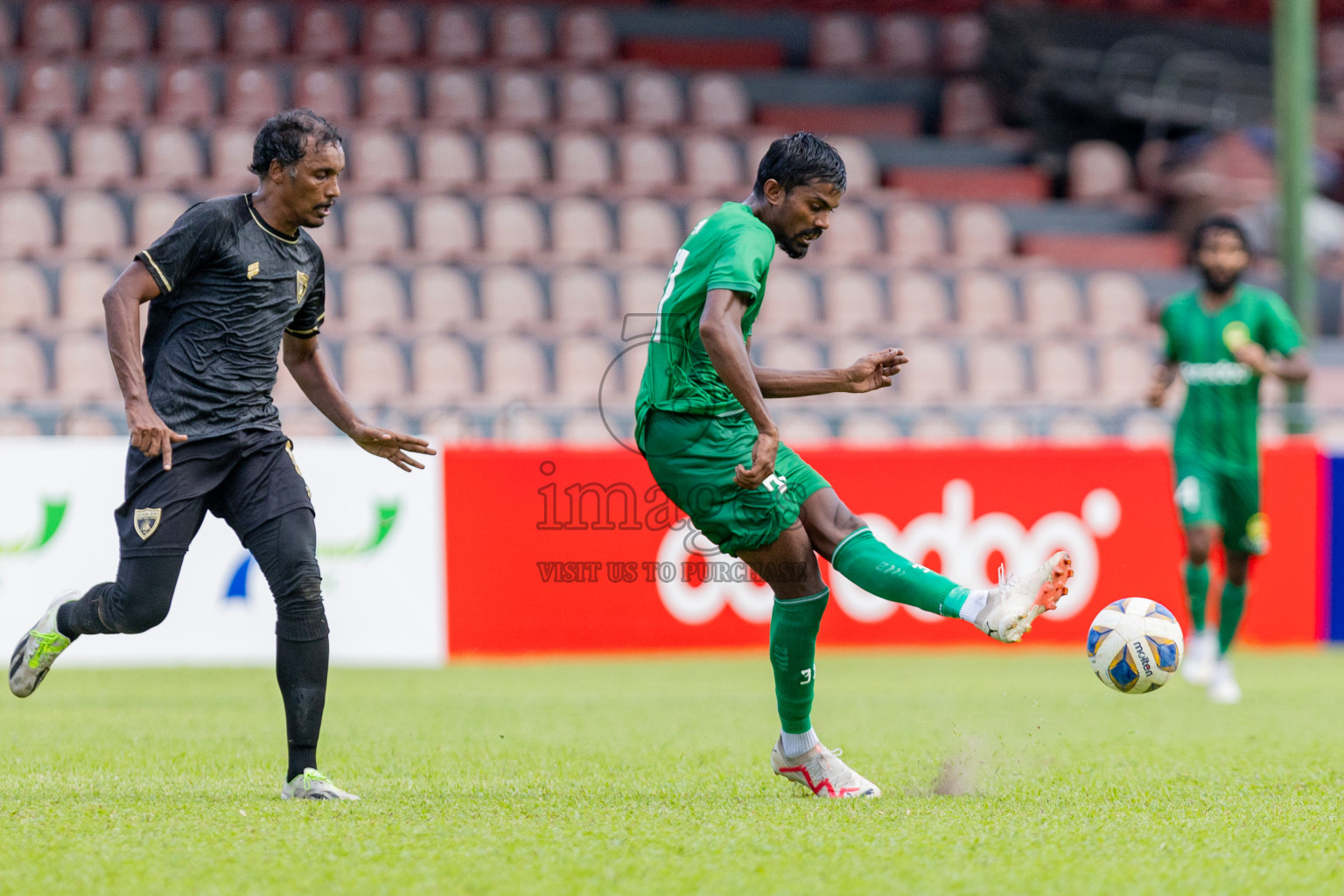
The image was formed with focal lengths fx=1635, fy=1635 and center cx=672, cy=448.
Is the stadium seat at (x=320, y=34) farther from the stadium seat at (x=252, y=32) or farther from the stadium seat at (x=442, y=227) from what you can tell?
the stadium seat at (x=442, y=227)

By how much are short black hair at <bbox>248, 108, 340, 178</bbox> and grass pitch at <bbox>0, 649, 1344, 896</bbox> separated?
5.96 feet

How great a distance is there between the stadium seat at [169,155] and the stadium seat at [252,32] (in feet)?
5.55

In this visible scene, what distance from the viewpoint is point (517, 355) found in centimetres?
1261

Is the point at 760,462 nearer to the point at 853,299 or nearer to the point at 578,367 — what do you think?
the point at 578,367

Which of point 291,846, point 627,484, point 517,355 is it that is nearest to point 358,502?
point 627,484

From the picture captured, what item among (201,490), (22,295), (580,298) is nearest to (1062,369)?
(580,298)

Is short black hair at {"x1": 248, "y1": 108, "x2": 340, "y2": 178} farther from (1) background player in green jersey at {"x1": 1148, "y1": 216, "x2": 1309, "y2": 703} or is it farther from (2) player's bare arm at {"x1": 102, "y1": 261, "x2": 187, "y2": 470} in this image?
(1) background player in green jersey at {"x1": 1148, "y1": 216, "x2": 1309, "y2": 703}

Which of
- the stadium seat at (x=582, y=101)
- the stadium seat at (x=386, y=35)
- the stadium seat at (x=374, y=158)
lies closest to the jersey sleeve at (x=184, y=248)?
the stadium seat at (x=374, y=158)

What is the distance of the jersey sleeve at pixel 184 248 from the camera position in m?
4.55

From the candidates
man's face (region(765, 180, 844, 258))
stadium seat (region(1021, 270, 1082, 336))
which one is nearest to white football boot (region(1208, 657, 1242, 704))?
man's face (region(765, 180, 844, 258))

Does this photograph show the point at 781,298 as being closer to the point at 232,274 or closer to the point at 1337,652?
the point at 1337,652

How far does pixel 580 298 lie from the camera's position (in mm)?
13531

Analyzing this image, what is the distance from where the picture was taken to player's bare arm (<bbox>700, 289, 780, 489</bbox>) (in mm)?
4391

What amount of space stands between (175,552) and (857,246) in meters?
11.1
